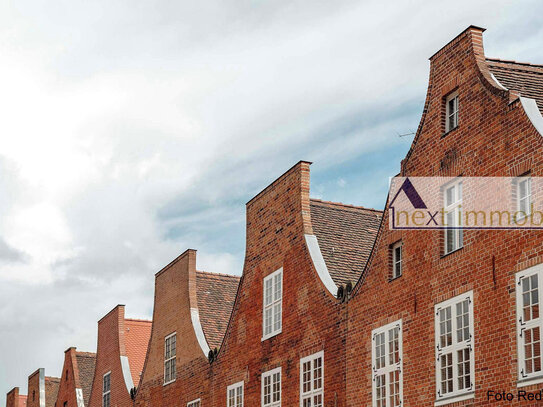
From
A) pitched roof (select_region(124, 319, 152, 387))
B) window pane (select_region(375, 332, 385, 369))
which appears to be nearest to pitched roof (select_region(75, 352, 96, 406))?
pitched roof (select_region(124, 319, 152, 387))

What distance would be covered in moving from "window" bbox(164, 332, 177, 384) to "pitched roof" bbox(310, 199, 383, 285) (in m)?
8.73

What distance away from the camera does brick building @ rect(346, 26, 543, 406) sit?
56.7 feet

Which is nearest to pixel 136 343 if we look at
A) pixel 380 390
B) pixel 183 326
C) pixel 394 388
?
pixel 183 326

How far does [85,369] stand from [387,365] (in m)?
32.8

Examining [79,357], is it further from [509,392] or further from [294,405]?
[509,392]

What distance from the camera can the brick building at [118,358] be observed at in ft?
132

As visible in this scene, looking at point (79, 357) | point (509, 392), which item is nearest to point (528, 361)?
point (509, 392)

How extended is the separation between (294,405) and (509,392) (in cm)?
894

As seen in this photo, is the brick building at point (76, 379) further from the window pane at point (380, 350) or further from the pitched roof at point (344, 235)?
the window pane at point (380, 350)

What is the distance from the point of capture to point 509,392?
17094 mm

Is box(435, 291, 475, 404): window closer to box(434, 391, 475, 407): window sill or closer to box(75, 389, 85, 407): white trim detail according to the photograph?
box(434, 391, 475, 407): window sill

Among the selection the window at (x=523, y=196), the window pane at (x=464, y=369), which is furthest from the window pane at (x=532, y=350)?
the window at (x=523, y=196)

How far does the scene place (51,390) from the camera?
196ft

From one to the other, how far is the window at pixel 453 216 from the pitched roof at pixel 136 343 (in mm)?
25031
